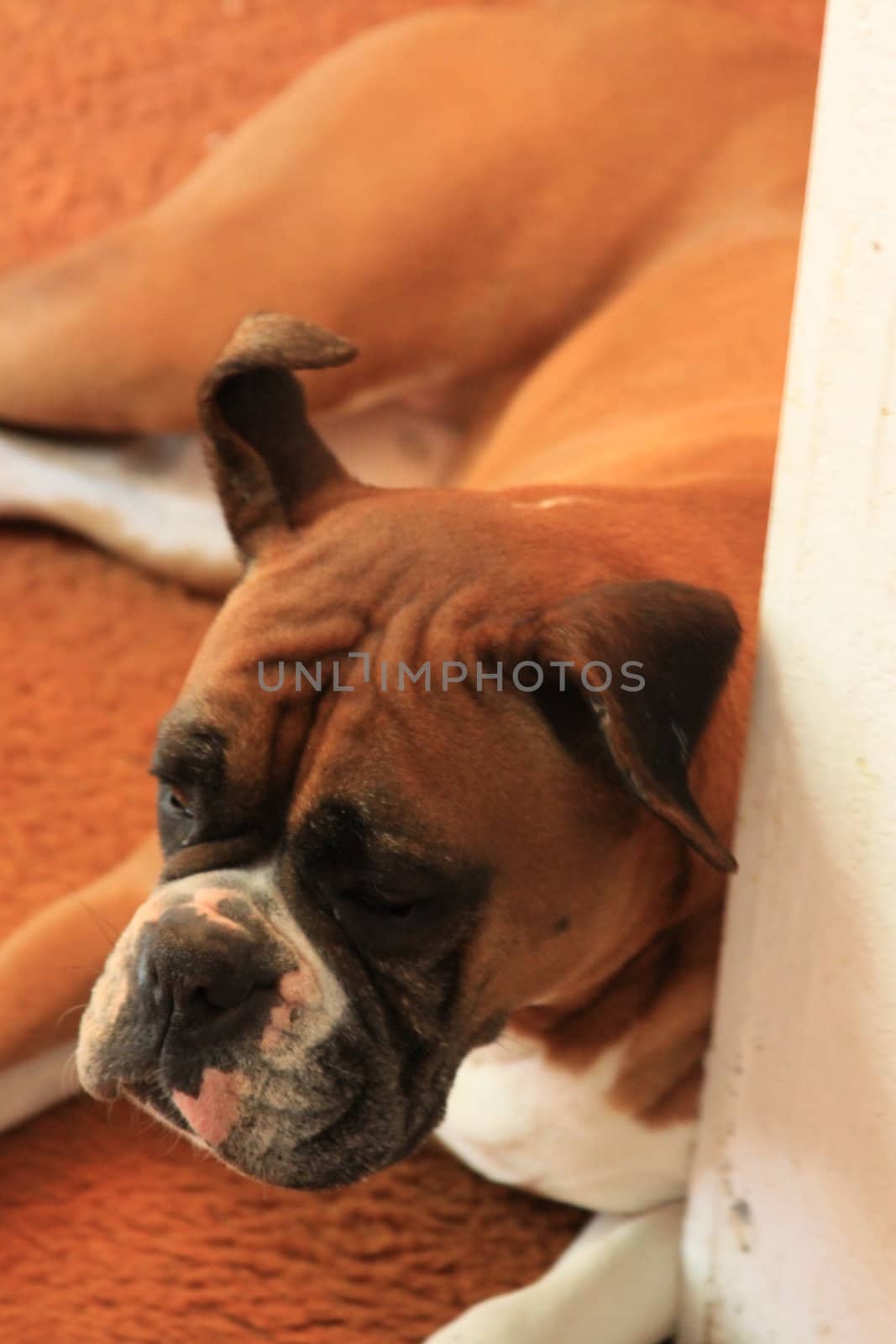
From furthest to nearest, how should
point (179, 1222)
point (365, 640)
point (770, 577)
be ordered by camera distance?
1. point (179, 1222)
2. point (365, 640)
3. point (770, 577)

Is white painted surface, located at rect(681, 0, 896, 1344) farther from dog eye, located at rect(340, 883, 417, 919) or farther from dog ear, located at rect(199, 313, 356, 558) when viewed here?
dog ear, located at rect(199, 313, 356, 558)

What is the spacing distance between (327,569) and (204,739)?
0.51 feet

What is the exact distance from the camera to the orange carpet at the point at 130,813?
1.43 meters

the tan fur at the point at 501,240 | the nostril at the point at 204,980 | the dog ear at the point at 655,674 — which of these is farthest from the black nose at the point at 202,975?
the tan fur at the point at 501,240

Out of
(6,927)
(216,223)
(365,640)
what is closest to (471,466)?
(216,223)

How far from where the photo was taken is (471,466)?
212 cm

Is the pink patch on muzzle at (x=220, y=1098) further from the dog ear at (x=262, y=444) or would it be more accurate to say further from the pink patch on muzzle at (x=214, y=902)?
the dog ear at (x=262, y=444)

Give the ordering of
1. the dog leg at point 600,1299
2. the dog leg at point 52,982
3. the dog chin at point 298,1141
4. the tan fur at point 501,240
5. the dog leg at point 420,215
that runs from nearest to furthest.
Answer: the dog chin at point 298,1141
the dog leg at point 600,1299
the dog leg at point 52,982
the tan fur at point 501,240
the dog leg at point 420,215

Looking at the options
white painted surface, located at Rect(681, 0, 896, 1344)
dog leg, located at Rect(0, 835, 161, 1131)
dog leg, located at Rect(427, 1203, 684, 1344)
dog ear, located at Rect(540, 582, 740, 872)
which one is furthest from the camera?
dog leg, located at Rect(0, 835, 161, 1131)

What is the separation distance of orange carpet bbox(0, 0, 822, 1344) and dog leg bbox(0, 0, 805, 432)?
0.32m

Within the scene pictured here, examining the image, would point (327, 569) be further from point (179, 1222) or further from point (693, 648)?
point (179, 1222)

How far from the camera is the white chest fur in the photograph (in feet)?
4.54

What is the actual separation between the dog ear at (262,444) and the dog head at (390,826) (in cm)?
14

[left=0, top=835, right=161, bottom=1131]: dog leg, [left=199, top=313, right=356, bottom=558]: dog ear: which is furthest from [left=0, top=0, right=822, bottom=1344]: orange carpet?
[left=199, top=313, right=356, bottom=558]: dog ear
